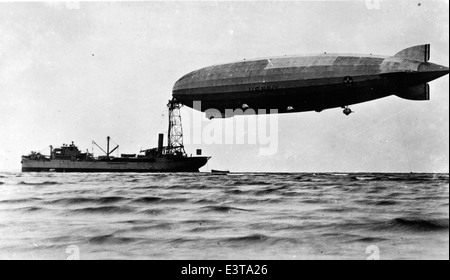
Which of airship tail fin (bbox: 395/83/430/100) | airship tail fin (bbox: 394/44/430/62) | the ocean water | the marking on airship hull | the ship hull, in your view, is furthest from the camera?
the ship hull

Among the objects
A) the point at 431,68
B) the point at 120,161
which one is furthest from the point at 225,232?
the point at 120,161

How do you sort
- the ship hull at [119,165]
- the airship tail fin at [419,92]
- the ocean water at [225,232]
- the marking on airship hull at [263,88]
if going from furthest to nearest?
the ship hull at [119,165]
the marking on airship hull at [263,88]
the airship tail fin at [419,92]
the ocean water at [225,232]

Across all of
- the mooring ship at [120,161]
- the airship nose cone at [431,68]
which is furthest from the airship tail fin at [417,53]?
the mooring ship at [120,161]

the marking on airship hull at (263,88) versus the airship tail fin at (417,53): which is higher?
the airship tail fin at (417,53)

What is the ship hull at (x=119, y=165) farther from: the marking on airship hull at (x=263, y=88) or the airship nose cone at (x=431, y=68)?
the airship nose cone at (x=431, y=68)

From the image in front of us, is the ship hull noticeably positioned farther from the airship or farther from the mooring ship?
the airship

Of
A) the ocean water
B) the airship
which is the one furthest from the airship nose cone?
the ocean water

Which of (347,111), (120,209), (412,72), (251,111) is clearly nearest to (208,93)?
(251,111)
